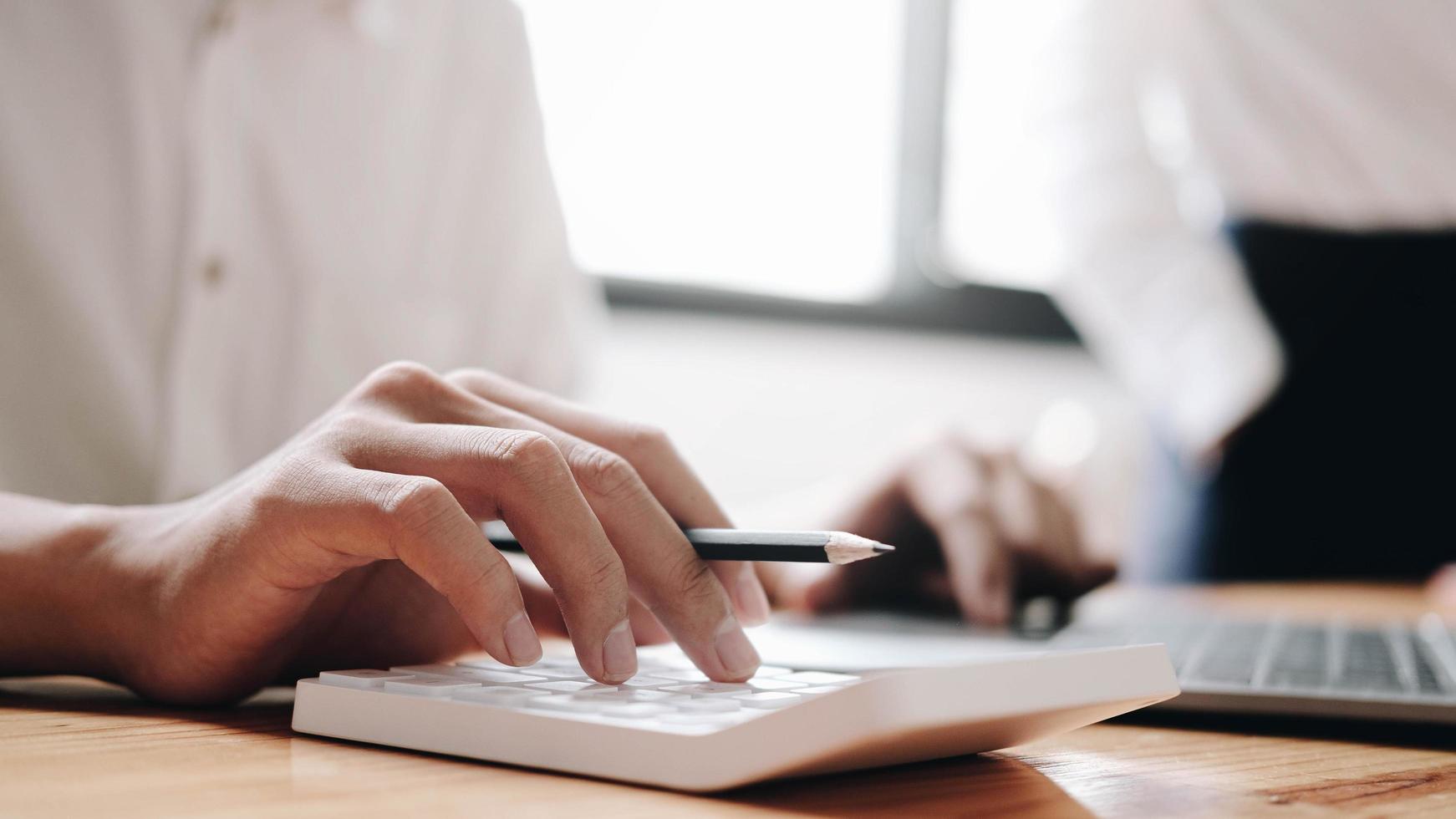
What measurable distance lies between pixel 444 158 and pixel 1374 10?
127 centimetres

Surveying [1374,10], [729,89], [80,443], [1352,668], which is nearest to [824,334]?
[729,89]

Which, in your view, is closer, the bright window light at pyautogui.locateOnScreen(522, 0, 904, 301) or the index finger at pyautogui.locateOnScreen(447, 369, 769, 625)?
the index finger at pyautogui.locateOnScreen(447, 369, 769, 625)

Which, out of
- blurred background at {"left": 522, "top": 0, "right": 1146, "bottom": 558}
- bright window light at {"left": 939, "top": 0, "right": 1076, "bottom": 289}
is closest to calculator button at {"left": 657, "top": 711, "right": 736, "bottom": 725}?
blurred background at {"left": 522, "top": 0, "right": 1146, "bottom": 558}

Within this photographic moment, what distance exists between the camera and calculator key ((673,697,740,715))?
12.5 inches

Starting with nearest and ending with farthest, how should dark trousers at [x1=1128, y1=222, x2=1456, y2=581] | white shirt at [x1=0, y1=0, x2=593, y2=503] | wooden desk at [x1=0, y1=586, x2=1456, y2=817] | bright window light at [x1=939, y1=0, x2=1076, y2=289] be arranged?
wooden desk at [x1=0, y1=586, x2=1456, y2=817] → white shirt at [x1=0, y1=0, x2=593, y2=503] → dark trousers at [x1=1128, y1=222, x2=1456, y2=581] → bright window light at [x1=939, y1=0, x2=1076, y2=289]

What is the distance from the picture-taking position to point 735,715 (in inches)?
12.2

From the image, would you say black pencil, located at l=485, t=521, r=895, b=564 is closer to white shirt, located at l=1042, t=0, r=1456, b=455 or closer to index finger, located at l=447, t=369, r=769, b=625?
index finger, located at l=447, t=369, r=769, b=625

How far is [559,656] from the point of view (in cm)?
47

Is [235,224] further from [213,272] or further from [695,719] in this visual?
[695,719]

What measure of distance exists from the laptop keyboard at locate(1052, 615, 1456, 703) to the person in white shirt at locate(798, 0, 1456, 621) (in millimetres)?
661

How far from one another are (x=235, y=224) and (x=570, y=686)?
0.62 meters

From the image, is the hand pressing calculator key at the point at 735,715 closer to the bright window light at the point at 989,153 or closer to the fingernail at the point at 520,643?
the fingernail at the point at 520,643

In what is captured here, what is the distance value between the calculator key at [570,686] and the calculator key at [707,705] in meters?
0.04

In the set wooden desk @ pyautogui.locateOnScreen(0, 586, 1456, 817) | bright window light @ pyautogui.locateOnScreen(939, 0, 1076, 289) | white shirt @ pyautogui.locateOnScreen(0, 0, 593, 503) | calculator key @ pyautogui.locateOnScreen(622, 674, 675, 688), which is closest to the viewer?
wooden desk @ pyautogui.locateOnScreen(0, 586, 1456, 817)
